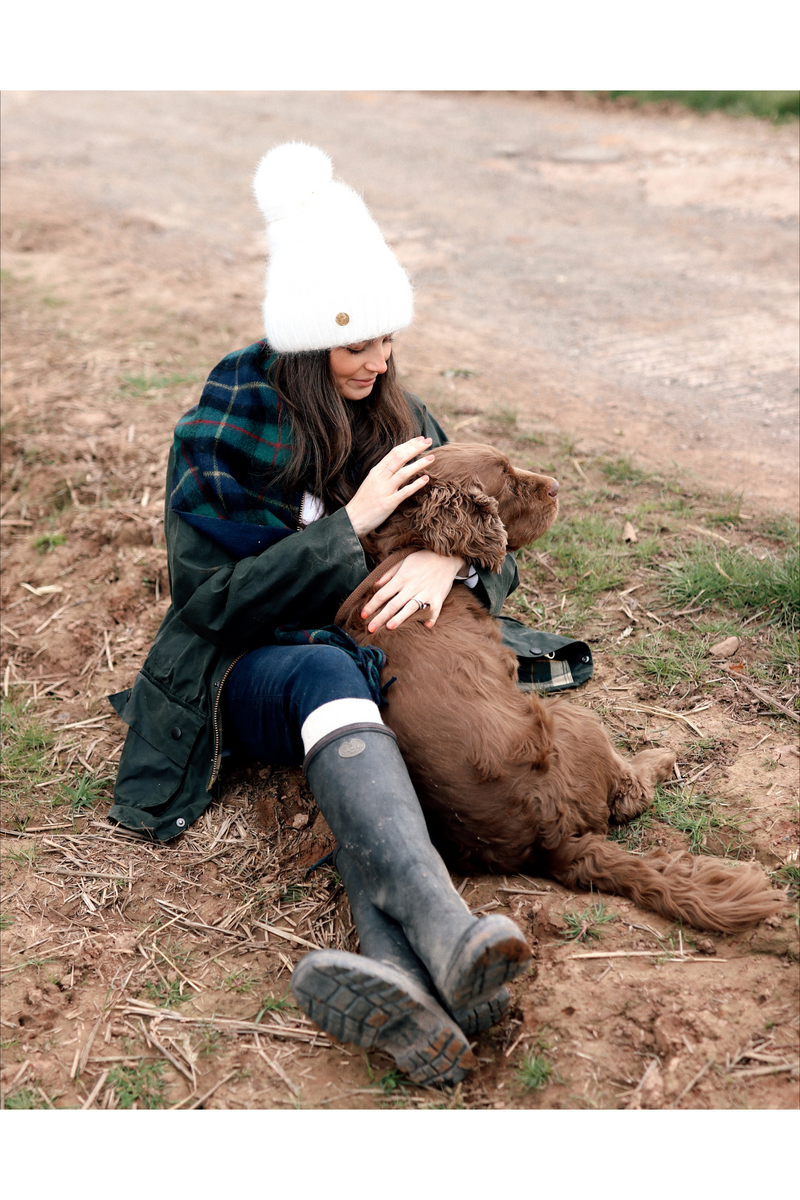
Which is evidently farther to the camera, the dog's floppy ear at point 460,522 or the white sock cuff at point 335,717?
the dog's floppy ear at point 460,522

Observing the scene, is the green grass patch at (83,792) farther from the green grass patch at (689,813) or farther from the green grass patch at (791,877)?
the green grass patch at (791,877)

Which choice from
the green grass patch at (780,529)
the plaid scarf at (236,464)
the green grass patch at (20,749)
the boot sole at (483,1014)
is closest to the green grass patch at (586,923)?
the boot sole at (483,1014)

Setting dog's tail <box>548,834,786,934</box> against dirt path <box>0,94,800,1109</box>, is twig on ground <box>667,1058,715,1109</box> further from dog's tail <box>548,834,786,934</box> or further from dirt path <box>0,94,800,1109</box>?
dog's tail <box>548,834,786,934</box>

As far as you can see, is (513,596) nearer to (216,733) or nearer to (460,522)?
(460,522)

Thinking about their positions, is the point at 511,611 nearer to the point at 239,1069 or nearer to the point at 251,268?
the point at 239,1069

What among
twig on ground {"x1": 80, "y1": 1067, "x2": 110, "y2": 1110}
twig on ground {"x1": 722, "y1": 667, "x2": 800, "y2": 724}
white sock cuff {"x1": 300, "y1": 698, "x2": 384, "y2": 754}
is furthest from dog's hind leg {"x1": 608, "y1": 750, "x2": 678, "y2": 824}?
twig on ground {"x1": 80, "y1": 1067, "x2": 110, "y2": 1110}

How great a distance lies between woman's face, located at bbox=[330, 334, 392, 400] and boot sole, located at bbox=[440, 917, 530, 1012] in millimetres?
2013

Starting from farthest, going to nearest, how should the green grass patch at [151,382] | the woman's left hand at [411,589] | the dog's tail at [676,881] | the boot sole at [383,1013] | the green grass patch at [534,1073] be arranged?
the green grass patch at [151,382]
the woman's left hand at [411,589]
the dog's tail at [676,881]
the green grass patch at [534,1073]
the boot sole at [383,1013]

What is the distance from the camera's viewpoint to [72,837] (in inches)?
137

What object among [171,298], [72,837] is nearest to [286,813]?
[72,837]

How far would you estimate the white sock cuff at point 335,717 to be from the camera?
2.80 meters

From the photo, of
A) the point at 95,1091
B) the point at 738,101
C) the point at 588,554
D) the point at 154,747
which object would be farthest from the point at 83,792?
the point at 738,101

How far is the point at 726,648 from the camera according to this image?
12.8 feet

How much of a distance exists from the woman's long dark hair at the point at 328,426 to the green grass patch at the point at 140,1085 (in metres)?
1.90
